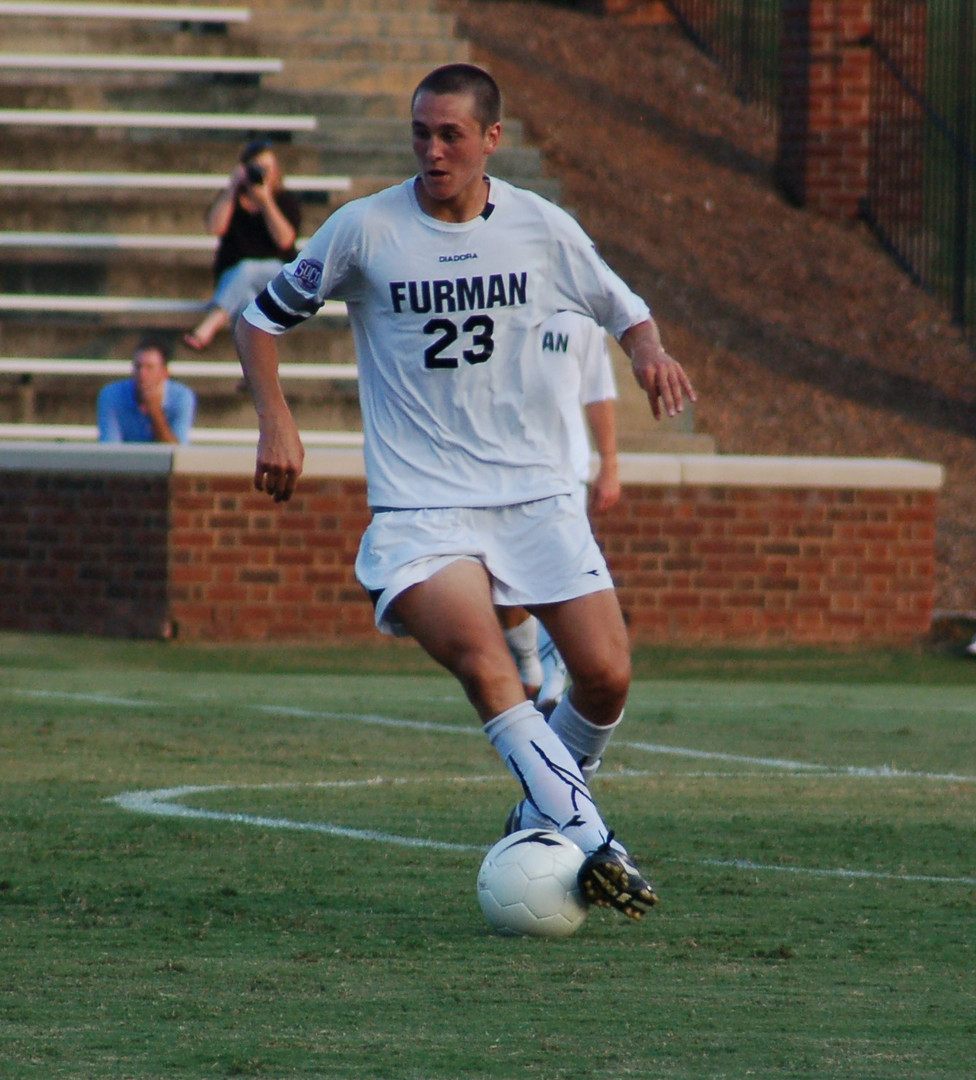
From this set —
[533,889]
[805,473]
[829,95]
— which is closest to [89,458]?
[805,473]

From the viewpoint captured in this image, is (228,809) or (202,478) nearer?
(228,809)

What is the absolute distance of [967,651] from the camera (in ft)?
45.1

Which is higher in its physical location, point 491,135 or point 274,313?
point 491,135

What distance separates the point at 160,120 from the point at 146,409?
5887 mm

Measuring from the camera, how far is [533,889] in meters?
5.11

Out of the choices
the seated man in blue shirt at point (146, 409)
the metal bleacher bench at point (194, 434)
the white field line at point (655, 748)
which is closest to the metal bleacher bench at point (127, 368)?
the metal bleacher bench at point (194, 434)

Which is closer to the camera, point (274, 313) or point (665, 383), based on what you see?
point (665, 383)

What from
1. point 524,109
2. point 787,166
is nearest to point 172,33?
point 524,109

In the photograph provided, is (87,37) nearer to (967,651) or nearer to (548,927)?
(967,651)

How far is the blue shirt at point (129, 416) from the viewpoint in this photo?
1423cm

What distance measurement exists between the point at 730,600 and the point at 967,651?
1.53m

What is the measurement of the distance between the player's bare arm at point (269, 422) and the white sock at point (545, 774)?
0.79 metres

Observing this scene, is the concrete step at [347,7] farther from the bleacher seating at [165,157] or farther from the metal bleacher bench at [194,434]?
the metal bleacher bench at [194,434]

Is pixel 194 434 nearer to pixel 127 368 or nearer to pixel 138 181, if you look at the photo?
pixel 127 368
